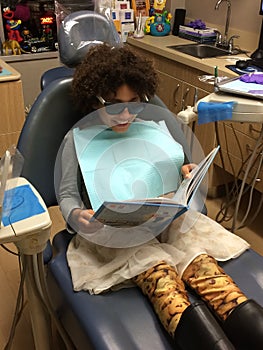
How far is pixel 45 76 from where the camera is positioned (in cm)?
222

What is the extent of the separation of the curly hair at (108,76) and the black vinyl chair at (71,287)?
0.06 meters

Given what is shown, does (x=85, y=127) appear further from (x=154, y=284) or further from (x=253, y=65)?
(x=253, y=65)

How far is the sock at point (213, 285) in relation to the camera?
41.9 inches

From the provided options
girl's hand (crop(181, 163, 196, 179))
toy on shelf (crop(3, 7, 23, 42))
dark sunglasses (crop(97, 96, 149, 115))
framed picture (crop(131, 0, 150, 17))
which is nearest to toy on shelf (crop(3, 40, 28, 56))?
toy on shelf (crop(3, 7, 23, 42))

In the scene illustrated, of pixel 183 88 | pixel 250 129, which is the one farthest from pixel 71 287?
pixel 183 88

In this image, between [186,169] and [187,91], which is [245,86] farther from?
[187,91]

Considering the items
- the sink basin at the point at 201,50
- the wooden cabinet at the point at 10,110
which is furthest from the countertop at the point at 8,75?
the sink basin at the point at 201,50

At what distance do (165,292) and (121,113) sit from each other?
53cm

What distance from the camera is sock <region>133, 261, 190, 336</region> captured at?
1.03 m

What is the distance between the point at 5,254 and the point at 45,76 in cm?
96

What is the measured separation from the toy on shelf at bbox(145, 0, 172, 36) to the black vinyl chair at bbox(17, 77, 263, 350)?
1842 millimetres

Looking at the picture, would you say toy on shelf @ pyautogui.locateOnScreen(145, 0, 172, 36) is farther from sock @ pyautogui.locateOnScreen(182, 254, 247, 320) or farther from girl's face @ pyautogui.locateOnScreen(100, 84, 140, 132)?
sock @ pyautogui.locateOnScreen(182, 254, 247, 320)

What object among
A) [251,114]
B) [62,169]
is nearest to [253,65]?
[251,114]

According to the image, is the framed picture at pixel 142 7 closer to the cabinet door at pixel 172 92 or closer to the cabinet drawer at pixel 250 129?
the cabinet door at pixel 172 92
